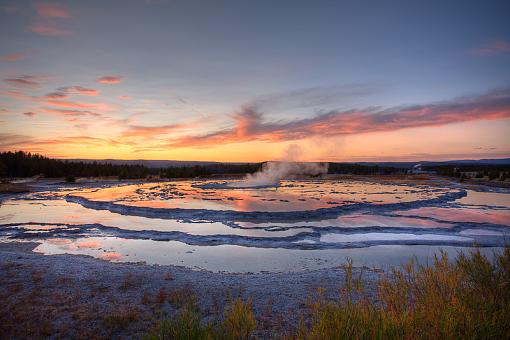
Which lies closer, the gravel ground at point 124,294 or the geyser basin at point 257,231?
the gravel ground at point 124,294

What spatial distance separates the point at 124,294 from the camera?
22.1ft

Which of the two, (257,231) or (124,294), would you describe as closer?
(124,294)

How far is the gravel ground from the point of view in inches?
211

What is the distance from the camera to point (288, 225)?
1502cm

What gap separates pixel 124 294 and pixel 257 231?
7624 millimetres

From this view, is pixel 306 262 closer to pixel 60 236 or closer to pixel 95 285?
pixel 95 285

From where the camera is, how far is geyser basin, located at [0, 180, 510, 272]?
1056 cm

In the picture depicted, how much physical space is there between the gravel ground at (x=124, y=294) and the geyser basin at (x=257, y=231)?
1.52 m

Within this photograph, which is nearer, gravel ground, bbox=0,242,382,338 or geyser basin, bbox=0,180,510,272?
gravel ground, bbox=0,242,382,338

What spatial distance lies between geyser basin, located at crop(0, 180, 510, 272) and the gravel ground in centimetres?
152

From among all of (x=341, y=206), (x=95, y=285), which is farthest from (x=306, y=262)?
(x=341, y=206)

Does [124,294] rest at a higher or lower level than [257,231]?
higher

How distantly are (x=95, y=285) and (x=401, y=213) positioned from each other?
54.6 ft

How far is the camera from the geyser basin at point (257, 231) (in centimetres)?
1056
